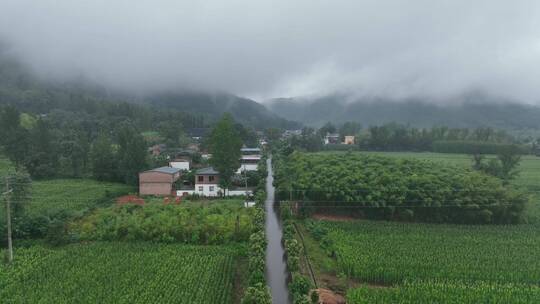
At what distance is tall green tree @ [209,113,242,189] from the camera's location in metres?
46.1

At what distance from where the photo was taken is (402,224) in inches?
1371

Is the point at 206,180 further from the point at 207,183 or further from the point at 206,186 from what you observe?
the point at 206,186

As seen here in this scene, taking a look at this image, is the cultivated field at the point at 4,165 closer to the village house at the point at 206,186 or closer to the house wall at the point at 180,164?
the house wall at the point at 180,164

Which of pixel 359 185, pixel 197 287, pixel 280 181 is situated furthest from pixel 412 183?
pixel 197 287

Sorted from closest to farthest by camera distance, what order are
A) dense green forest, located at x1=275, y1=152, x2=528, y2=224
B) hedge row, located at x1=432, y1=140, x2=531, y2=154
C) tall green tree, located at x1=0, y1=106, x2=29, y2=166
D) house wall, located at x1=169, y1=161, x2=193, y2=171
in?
dense green forest, located at x1=275, y1=152, x2=528, y2=224
tall green tree, located at x1=0, y1=106, x2=29, y2=166
house wall, located at x1=169, y1=161, x2=193, y2=171
hedge row, located at x1=432, y1=140, x2=531, y2=154

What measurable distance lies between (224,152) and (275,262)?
20.9 metres

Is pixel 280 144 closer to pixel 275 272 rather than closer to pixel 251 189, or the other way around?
pixel 251 189

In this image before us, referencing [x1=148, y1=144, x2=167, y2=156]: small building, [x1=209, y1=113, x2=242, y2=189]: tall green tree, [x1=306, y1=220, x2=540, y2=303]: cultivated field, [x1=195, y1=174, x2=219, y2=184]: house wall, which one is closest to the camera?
[x1=306, y1=220, x2=540, y2=303]: cultivated field

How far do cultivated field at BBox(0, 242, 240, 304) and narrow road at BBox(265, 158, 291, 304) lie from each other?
2.48 metres

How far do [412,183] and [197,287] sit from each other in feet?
83.1

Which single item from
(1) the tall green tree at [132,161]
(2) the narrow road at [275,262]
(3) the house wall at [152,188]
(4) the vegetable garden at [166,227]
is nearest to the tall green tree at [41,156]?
(1) the tall green tree at [132,161]

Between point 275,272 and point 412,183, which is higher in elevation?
point 412,183

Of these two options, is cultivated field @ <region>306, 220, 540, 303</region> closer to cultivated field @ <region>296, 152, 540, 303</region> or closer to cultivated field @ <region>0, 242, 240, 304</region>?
cultivated field @ <region>296, 152, 540, 303</region>

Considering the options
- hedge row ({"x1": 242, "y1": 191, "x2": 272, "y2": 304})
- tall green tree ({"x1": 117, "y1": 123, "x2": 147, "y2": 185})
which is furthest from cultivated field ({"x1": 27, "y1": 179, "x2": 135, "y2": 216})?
hedge row ({"x1": 242, "y1": 191, "x2": 272, "y2": 304})
